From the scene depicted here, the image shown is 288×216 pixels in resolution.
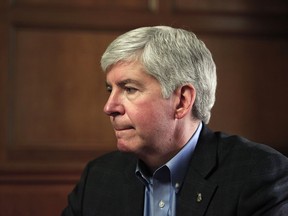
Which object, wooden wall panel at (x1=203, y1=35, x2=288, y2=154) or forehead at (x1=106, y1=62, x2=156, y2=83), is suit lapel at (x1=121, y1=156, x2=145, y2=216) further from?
wooden wall panel at (x1=203, y1=35, x2=288, y2=154)

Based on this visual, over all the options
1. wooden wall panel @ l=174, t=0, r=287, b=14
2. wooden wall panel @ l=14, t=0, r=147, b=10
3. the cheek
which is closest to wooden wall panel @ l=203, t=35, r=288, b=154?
wooden wall panel @ l=174, t=0, r=287, b=14

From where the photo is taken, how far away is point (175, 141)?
1664 mm

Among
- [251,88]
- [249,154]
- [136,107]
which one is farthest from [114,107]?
[251,88]

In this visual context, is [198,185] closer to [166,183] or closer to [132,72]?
[166,183]

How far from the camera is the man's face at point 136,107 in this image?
5.19 ft

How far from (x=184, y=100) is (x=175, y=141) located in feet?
0.45

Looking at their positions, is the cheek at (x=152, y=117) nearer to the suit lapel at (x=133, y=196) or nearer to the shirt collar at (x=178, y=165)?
the shirt collar at (x=178, y=165)

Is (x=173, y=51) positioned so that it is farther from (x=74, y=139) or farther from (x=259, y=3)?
(x=259, y=3)

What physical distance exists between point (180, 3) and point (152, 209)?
1.39 metres

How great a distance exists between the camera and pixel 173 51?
1.60 m

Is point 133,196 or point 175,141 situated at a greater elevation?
point 175,141

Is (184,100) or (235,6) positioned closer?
(184,100)

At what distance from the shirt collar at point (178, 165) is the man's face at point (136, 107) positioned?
90 mm

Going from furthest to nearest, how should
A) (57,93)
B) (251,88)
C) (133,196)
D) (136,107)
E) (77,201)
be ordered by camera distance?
(251,88), (57,93), (77,201), (133,196), (136,107)
